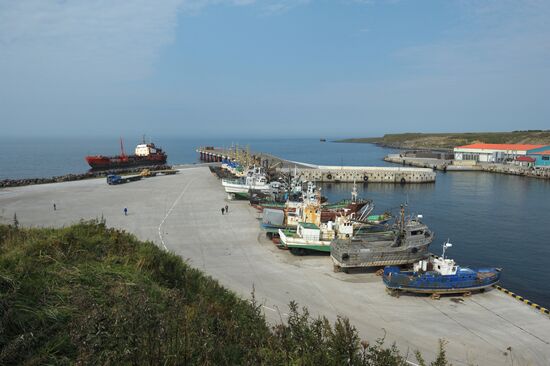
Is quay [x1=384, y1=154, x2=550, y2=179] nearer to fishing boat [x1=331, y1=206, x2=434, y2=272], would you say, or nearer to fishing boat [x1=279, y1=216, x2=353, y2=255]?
fishing boat [x1=331, y1=206, x2=434, y2=272]

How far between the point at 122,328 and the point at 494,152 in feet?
337

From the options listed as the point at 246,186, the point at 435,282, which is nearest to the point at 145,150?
the point at 246,186

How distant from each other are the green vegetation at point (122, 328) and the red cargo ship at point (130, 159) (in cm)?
7946

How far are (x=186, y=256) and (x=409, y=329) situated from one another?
13916mm

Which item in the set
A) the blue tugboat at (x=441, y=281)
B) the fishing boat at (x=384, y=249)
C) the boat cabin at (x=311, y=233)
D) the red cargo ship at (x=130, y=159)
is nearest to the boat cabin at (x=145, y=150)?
the red cargo ship at (x=130, y=159)

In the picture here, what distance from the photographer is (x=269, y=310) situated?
52.3ft

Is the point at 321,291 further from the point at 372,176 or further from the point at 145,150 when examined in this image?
the point at 145,150

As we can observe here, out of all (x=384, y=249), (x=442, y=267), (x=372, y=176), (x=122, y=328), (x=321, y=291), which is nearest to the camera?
(x=122, y=328)

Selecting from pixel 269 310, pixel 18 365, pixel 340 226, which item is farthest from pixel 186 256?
pixel 18 365

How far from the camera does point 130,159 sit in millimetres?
87750

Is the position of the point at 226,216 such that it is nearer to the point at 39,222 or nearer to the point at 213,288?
the point at 39,222

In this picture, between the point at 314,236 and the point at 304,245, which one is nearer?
the point at 304,245

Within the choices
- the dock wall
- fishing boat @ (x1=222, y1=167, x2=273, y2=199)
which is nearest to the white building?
the dock wall

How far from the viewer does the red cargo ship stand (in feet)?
268
